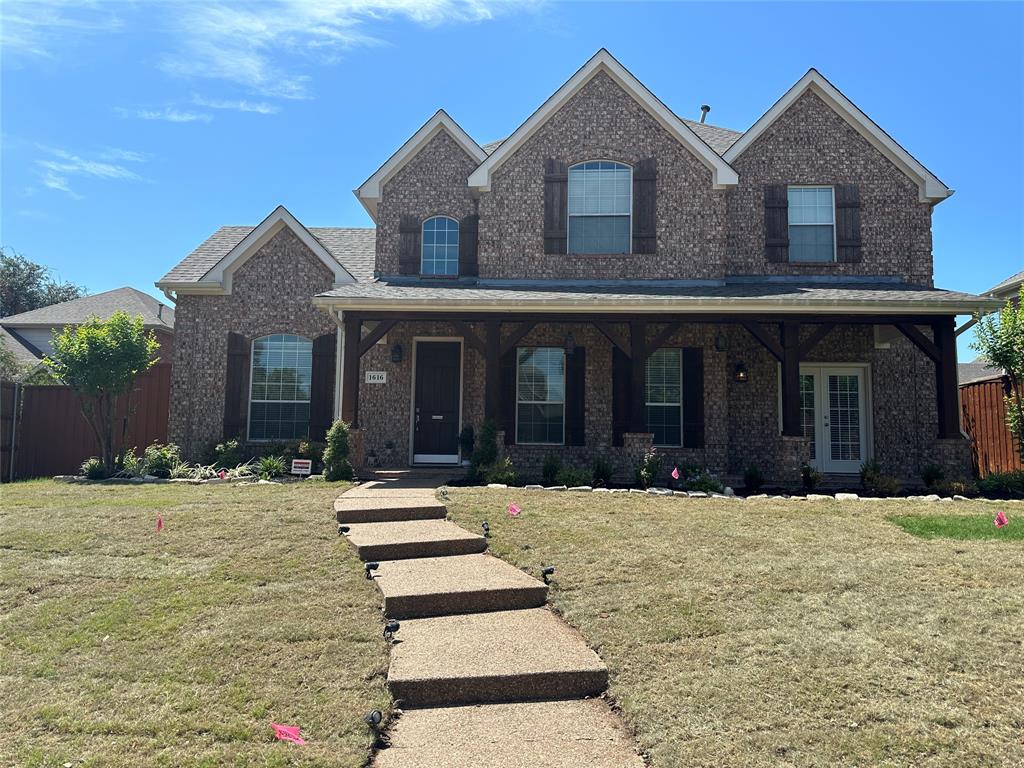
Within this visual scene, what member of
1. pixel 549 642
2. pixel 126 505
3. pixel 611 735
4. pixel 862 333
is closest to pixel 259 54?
pixel 126 505

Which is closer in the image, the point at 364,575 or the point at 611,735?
the point at 611,735

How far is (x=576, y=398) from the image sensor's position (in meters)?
12.4

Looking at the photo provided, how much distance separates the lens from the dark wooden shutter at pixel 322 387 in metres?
12.9

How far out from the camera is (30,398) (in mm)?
13227

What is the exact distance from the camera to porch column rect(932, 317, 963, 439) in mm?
10422

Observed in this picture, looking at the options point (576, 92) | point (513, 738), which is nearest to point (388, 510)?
point (513, 738)

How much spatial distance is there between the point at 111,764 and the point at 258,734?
62 centimetres

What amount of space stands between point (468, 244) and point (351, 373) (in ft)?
13.5

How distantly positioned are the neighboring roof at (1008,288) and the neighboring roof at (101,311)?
24.4m

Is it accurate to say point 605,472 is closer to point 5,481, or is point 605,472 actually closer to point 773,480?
point 773,480

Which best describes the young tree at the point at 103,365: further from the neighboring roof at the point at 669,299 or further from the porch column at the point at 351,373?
the porch column at the point at 351,373

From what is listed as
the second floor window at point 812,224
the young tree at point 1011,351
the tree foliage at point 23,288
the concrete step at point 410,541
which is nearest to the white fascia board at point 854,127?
the second floor window at point 812,224

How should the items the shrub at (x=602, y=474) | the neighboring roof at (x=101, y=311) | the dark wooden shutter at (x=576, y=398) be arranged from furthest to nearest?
1. the neighboring roof at (x=101, y=311)
2. the dark wooden shutter at (x=576, y=398)
3. the shrub at (x=602, y=474)

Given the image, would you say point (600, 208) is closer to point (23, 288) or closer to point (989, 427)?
point (989, 427)
